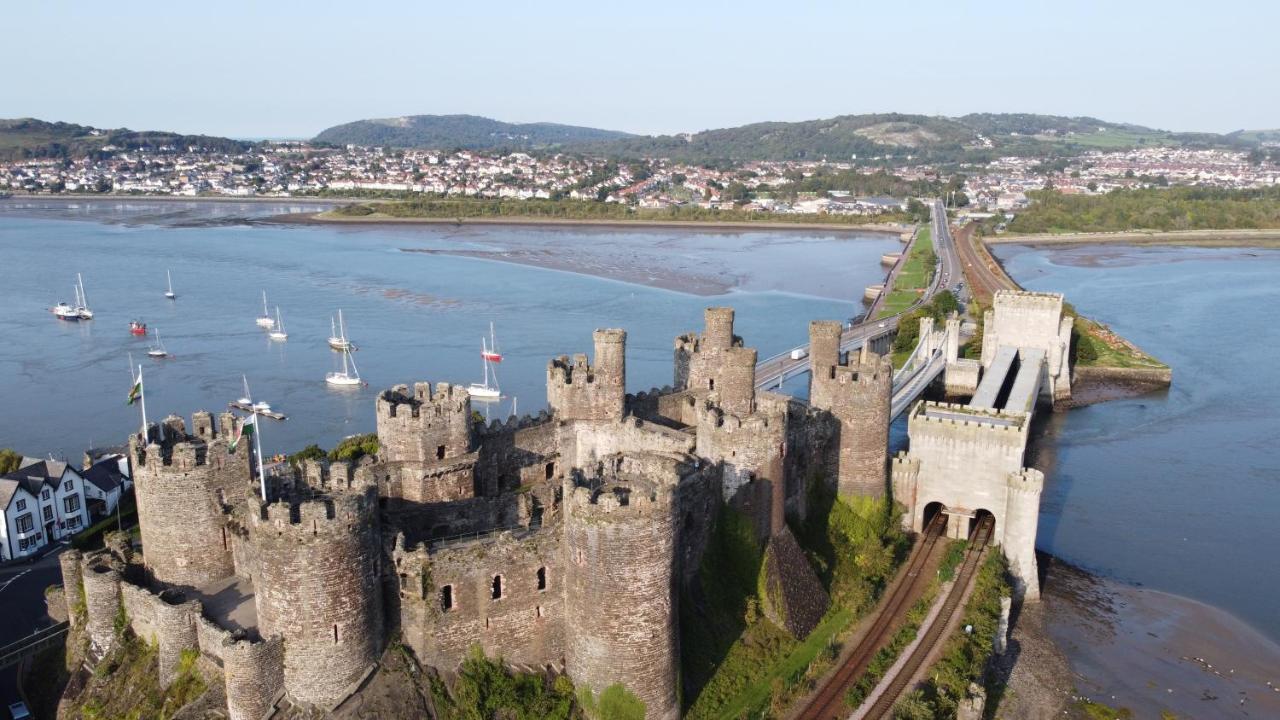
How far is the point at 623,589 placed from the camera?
1992 cm

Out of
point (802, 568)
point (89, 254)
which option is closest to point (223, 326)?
point (89, 254)

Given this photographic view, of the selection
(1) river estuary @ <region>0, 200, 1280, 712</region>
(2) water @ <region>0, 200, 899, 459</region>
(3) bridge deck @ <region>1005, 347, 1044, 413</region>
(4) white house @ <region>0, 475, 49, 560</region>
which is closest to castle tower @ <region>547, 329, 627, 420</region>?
(1) river estuary @ <region>0, 200, 1280, 712</region>

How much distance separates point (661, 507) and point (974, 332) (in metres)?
60.7

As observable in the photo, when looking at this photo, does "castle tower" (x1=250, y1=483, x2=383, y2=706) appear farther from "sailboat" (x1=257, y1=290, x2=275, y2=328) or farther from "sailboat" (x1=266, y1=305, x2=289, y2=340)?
"sailboat" (x1=257, y1=290, x2=275, y2=328)

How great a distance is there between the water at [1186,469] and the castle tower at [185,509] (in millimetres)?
29500

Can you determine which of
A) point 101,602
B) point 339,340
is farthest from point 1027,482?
point 339,340

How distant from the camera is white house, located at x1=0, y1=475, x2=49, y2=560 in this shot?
35969 mm

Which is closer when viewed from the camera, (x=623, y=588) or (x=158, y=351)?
(x=623, y=588)

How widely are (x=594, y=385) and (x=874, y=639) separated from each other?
34.1 feet

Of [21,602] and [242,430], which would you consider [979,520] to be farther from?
[21,602]

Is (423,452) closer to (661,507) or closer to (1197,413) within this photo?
(661,507)

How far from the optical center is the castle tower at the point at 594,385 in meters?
29.1

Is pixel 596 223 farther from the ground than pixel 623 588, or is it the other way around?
pixel 623 588

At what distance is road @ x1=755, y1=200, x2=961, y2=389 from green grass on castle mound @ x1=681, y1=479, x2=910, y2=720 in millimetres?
18166
